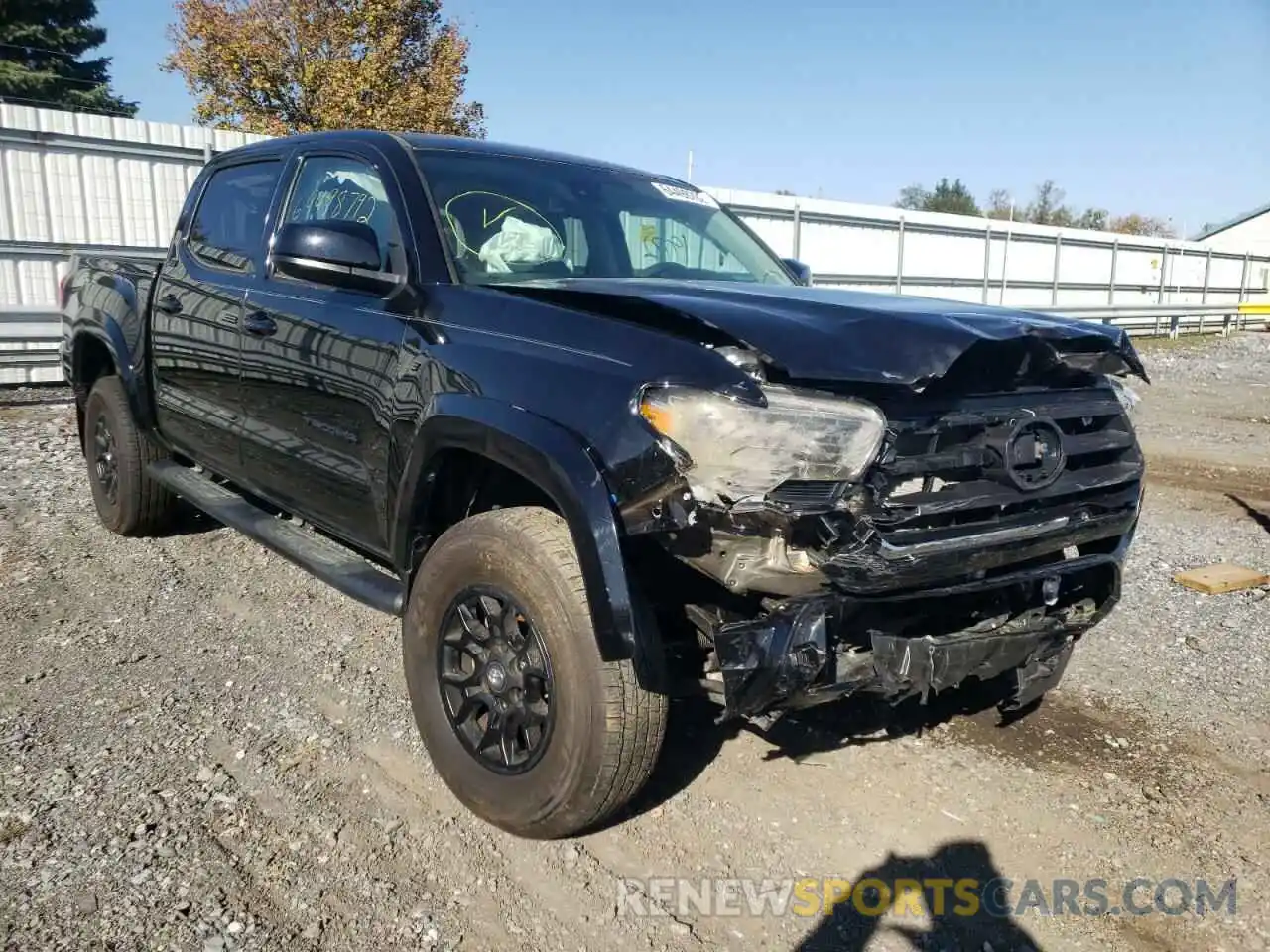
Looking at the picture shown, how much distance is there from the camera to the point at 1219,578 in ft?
17.1

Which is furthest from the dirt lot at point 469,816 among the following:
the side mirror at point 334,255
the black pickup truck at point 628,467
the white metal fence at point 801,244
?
the white metal fence at point 801,244

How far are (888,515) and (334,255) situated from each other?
1.83m

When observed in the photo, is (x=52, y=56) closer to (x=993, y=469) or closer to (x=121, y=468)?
(x=121, y=468)

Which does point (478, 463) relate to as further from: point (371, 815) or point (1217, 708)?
point (1217, 708)

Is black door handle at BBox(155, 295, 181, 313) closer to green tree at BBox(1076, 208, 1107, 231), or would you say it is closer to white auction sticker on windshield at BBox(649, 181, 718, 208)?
white auction sticker on windshield at BBox(649, 181, 718, 208)

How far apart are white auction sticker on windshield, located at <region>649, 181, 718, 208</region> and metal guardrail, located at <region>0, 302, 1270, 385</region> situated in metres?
1.44

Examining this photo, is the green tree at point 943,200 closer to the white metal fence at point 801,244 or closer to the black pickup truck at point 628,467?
the white metal fence at point 801,244

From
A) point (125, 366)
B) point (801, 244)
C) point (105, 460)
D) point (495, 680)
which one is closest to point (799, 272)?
point (495, 680)

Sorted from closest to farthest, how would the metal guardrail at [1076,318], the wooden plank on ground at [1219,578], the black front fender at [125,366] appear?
the black front fender at [125,366], the wooden plank on ground at [1219,578], the metal guardrail at [1076,318]

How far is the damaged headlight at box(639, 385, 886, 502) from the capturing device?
7.38 ft

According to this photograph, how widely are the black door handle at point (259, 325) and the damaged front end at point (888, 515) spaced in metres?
2.04

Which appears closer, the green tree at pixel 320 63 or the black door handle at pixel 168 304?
the black door handle at pixel 168 304

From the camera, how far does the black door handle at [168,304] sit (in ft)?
14.9

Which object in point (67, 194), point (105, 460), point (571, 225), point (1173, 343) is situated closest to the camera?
point (571, 225)
